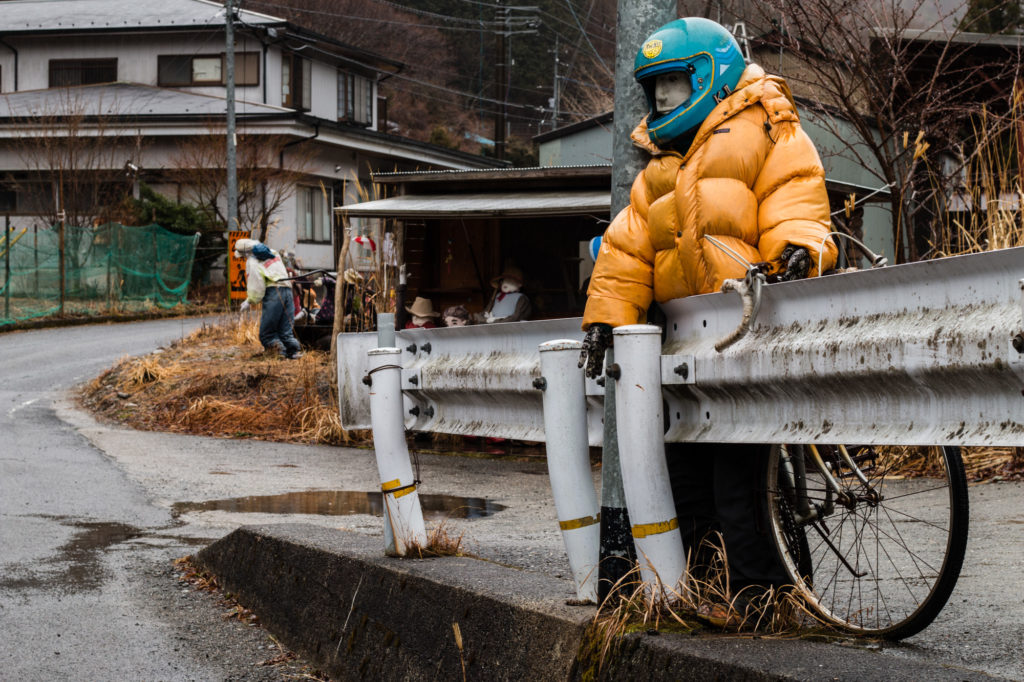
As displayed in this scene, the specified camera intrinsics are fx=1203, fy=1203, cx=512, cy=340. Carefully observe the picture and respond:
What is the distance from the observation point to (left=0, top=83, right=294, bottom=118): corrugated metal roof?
3694 cm

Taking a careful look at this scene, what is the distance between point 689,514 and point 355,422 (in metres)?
1.76

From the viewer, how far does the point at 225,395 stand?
14625mm

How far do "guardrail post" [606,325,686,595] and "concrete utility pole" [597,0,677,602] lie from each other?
255 millimetres

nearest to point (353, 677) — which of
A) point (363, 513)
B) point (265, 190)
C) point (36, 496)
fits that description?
point (363, 513)

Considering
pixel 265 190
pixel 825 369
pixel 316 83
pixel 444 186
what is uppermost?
pixel 316 83

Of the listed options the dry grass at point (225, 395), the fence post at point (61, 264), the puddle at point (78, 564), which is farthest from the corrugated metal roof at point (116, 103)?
the puddle at point (78, 564)

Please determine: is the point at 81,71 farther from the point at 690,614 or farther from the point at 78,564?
the point at 690,614

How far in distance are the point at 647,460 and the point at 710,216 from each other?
821 millimetres

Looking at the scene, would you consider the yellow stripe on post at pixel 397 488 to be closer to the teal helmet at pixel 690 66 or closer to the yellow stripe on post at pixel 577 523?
the yellow stripe on post at pixel 577 523

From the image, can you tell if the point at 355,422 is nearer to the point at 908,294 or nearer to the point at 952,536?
the point at 952,536

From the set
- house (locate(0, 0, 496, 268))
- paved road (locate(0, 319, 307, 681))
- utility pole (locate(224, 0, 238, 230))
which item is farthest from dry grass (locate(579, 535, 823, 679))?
house (locate(0, 0, 496, 268))

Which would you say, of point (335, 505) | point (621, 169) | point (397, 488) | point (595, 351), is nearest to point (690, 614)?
point (595, 351)

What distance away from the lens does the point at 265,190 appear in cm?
3431

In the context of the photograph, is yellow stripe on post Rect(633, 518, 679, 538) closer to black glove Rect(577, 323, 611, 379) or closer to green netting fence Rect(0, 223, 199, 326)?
black glove Rect(577, 323, 611, 379)
